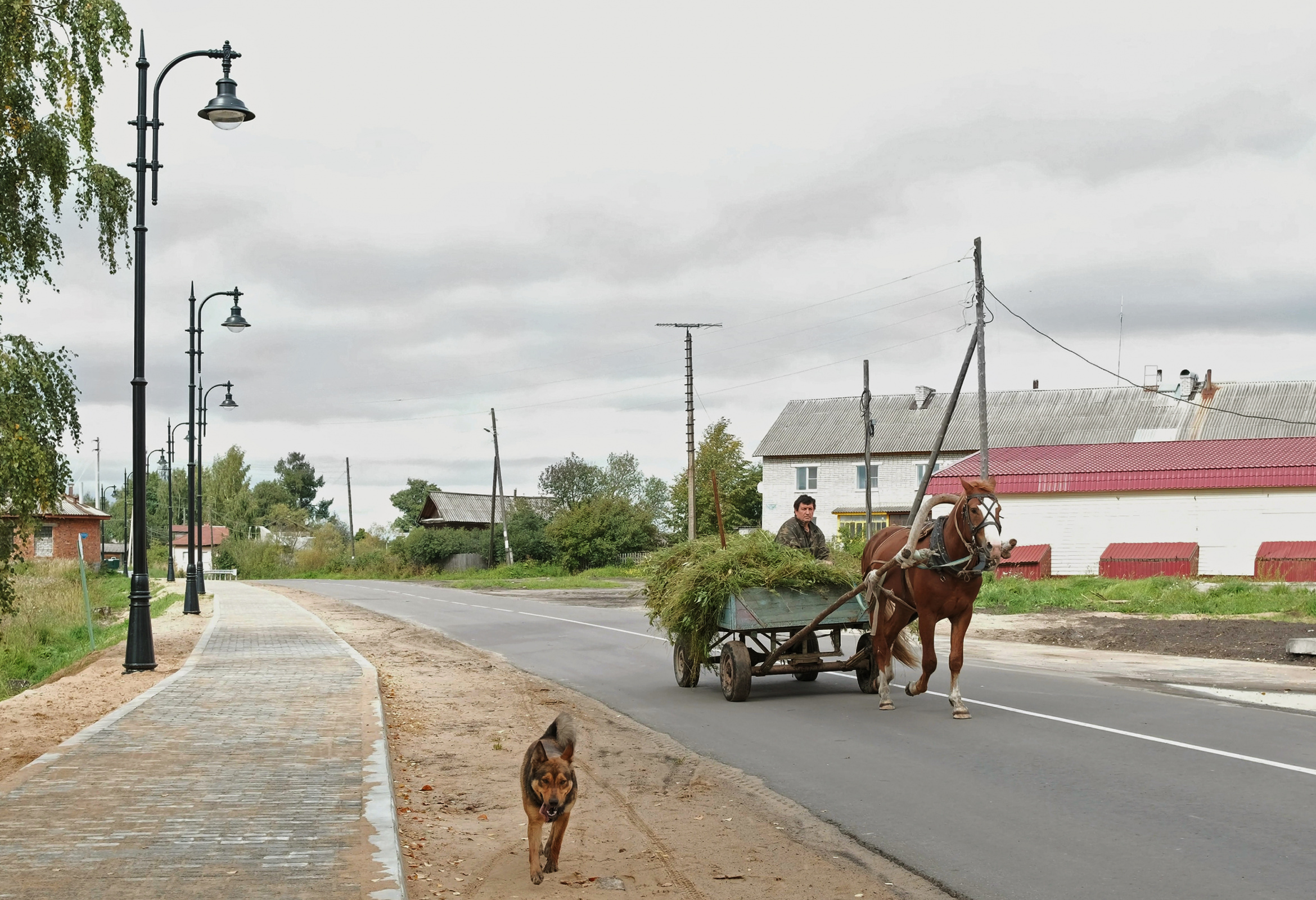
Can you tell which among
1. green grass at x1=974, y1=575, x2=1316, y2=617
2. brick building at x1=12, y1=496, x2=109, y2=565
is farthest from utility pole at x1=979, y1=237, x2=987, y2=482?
brick building at x1=12, y1=496, x2=109, y2=565

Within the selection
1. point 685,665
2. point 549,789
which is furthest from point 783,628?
point 549,789

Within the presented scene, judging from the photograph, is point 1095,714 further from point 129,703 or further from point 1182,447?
point 1182,447

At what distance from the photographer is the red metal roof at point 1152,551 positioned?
40.3m

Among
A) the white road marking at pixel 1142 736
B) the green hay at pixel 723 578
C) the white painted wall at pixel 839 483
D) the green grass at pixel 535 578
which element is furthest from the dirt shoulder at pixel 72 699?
the white painted wall at pixel 839 483

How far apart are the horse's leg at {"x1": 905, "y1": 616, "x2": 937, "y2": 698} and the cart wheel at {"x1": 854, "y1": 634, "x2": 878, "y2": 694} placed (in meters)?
0.82

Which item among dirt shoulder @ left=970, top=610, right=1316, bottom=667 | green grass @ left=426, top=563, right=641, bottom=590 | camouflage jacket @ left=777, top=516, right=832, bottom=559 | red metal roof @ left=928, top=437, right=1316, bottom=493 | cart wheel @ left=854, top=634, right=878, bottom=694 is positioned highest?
red metal roof @ left=928, top=437, right=1316, bottom=493

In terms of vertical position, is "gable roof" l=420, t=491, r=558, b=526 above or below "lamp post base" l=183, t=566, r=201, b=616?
above

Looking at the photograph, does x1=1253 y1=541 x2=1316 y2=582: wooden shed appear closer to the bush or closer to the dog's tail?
the bush

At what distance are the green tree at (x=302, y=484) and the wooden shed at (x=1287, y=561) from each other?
437 ft

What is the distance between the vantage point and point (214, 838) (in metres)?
6.64

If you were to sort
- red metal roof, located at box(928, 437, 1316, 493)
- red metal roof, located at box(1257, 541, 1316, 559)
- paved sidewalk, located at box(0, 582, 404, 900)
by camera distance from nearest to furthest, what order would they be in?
1. paved sidewalk, located at box(0, 582, 404, 900)
2. red metal roof, located at box(1257, 541, 1316, 559)
3. red metal roof, located at box(928, 437, 1316, 493)

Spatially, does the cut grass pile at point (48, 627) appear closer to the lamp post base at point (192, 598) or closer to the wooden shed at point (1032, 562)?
the lamp post base at point (192, 598)

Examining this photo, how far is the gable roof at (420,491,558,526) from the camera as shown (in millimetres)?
92250

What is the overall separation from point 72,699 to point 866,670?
958cm
